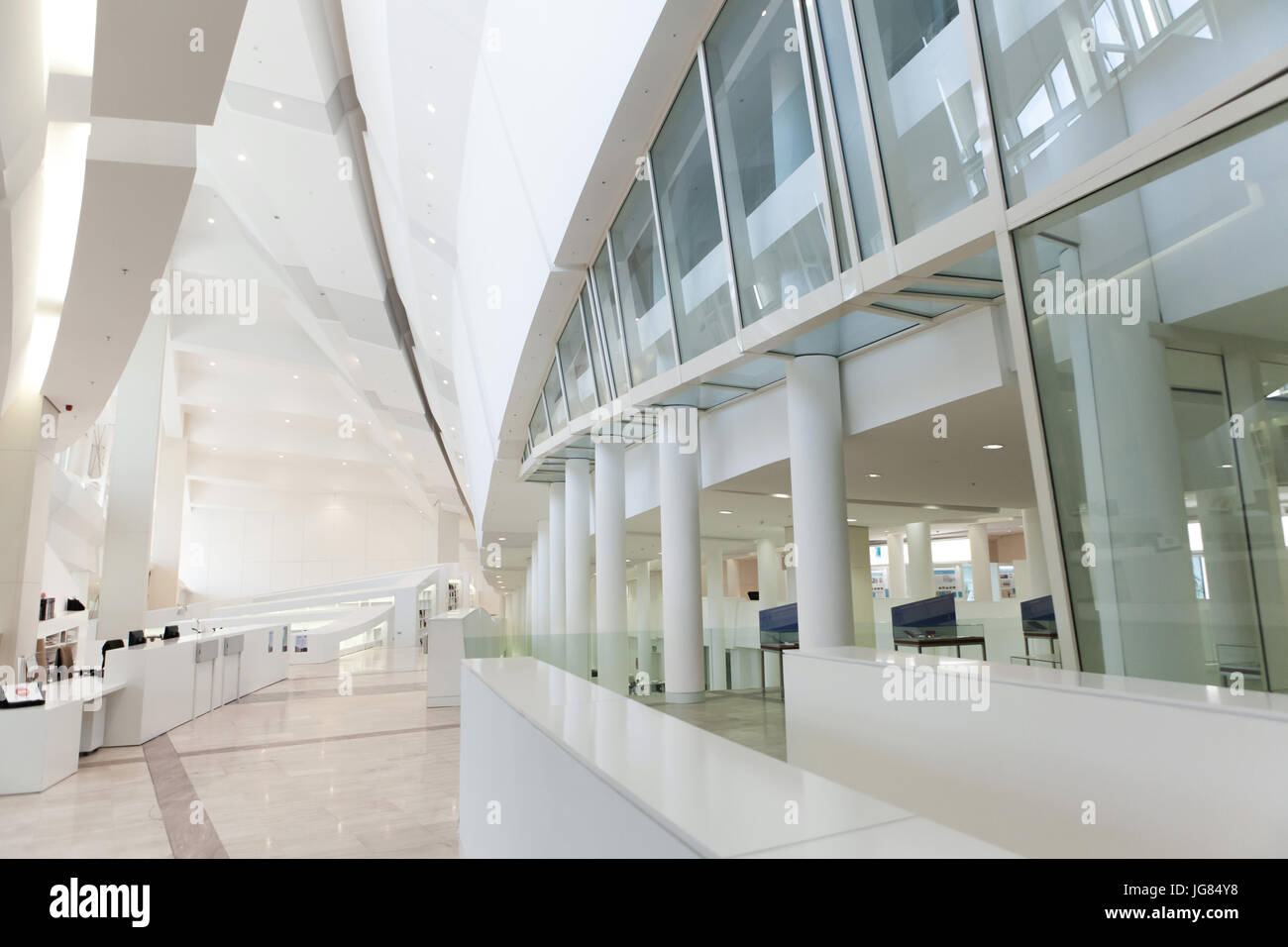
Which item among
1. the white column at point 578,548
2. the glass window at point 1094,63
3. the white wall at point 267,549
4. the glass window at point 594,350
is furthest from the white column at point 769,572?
the white wall at point 267,549

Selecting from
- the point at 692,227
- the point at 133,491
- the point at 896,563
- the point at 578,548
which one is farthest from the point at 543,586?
the point at 692,227

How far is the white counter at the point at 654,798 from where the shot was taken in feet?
4.87

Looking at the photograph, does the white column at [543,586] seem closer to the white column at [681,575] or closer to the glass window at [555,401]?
the white column at [681,575]

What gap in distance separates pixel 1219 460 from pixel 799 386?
429 centimetres

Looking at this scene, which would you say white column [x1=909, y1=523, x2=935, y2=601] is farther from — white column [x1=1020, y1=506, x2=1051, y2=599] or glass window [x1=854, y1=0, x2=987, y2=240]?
glass window [x1=854, y1=0, x2=987, y2=240]

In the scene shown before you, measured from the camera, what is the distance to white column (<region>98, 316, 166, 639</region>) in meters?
18.3

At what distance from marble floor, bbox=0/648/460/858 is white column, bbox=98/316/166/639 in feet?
29.9

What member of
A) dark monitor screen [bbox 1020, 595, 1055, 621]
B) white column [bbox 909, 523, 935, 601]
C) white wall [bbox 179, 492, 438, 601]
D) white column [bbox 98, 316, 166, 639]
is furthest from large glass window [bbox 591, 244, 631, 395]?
white wall [bbox 179, 492, 438, 601]

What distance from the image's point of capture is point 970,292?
587 centimetres

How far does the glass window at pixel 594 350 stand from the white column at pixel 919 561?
10.6 metres

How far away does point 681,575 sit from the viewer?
10.1 metres

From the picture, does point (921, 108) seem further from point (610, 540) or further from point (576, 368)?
point (610, 540)

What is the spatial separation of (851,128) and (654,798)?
212 inches
